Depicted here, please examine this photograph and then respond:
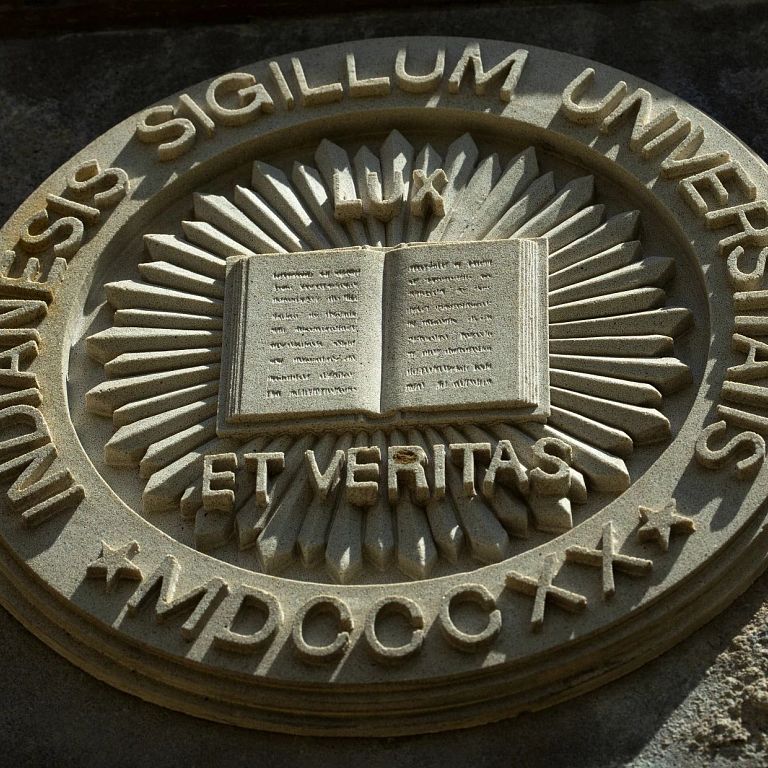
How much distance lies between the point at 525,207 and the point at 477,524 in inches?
73.4

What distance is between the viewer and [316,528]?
8227mm

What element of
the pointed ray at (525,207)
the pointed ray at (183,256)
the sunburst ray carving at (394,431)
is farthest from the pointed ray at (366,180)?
the pointed ray at (183,256)

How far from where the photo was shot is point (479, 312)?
28.6 ft

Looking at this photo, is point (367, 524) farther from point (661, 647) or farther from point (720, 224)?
point (720, 224)

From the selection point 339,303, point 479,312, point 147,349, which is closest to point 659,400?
point 479,312

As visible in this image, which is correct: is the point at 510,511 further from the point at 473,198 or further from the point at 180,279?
the point at 180,279

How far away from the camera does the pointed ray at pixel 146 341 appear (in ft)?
29.6

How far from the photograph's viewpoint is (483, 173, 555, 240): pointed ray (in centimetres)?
910

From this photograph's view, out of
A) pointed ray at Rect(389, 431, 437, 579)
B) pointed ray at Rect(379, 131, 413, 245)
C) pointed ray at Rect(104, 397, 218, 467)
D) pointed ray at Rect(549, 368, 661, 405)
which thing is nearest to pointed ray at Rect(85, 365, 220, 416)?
pointed ray at Rect(104, 397, 218, 467)

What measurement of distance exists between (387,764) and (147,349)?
250 centimetres

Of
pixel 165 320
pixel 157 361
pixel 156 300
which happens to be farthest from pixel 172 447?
pixel 156 300

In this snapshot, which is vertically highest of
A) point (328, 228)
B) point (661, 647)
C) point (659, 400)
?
point (328, 228)

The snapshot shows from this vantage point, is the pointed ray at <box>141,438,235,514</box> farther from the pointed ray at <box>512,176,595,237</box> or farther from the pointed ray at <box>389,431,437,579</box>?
the pointed ray at <box>512,176,595,237</box>

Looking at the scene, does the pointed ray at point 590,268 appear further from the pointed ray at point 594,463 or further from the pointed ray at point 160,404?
the pointed ray at point 160,404
